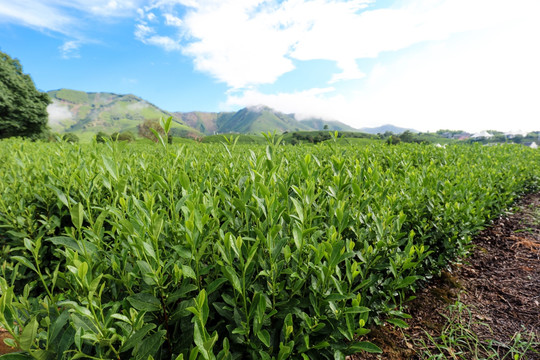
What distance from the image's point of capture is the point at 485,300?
10.3 ft

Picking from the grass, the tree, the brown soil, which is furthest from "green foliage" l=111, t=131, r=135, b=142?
the tree

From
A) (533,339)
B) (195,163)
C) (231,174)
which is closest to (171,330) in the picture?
(231,174)

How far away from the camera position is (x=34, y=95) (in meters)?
41.5

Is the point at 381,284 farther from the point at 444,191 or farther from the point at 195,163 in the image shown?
the point at 195,163

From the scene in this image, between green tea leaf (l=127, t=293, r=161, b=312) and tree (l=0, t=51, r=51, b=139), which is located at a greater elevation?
tree (l=0, t=51, r=51, b=139)

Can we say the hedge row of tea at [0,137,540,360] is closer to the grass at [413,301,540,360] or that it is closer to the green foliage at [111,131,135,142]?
the green foliage at [111,131,135,142]

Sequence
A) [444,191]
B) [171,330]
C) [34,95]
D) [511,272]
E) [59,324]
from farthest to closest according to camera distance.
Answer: [34,95] → [511,272] → [444,191] → [171,330] → [59,324]

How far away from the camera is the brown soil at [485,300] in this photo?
7.93ft

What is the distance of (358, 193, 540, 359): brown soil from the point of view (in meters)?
2.42

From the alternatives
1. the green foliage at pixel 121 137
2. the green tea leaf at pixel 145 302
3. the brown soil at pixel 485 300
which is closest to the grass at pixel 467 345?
the brown soil at pixel 485 300

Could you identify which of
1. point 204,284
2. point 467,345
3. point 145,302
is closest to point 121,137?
point 204,284

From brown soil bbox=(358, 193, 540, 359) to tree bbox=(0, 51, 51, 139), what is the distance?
165ft

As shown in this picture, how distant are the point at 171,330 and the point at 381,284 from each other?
1.59 metres

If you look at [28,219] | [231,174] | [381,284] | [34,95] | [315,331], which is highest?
[34,95]
